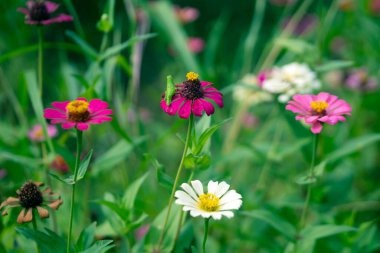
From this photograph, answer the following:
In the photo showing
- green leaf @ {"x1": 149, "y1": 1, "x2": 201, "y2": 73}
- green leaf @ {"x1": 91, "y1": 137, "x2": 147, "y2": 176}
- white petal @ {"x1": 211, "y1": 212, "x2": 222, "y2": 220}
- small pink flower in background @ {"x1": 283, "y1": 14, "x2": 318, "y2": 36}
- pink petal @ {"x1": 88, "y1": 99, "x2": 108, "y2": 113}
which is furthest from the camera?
small pink flower in background @ {"x1": 283, "y1": 14, "x2": 318, "y2": 36}

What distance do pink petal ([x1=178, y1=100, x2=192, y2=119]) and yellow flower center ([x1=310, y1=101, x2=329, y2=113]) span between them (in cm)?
23

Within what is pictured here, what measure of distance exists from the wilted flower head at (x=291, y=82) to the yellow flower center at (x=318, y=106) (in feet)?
0.96

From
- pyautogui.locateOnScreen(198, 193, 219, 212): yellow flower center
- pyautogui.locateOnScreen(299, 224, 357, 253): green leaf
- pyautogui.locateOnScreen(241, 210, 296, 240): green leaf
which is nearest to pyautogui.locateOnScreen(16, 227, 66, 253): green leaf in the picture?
pyautogui.locateOnScreen(198, 193, 219, 212): yellow flower center

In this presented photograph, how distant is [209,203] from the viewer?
2.43 ft

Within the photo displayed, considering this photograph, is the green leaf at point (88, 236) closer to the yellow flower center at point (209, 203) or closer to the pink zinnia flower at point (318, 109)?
the yellow flower center at point (209, 203)

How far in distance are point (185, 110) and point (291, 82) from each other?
535mm

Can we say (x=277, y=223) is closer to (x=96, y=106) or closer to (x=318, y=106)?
(x=318, y=106)

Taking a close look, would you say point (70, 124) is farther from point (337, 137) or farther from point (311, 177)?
point (337, 137)

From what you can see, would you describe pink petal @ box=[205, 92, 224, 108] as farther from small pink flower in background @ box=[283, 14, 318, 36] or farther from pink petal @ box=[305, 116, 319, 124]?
small pink flower in background @ box=[283, 14, 318, 36]

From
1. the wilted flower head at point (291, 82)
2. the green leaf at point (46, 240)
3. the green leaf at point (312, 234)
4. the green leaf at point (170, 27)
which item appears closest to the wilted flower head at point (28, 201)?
the green leaf at point (46, 240)

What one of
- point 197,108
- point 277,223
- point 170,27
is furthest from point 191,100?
point 170,27

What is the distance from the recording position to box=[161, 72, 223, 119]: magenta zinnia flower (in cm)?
74

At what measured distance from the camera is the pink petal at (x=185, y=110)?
2.40 feet

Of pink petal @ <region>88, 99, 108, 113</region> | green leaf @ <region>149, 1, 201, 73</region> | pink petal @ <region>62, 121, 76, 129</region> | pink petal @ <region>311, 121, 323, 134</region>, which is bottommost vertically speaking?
pink petal @ <region>62, 121, 76, 129</region>
